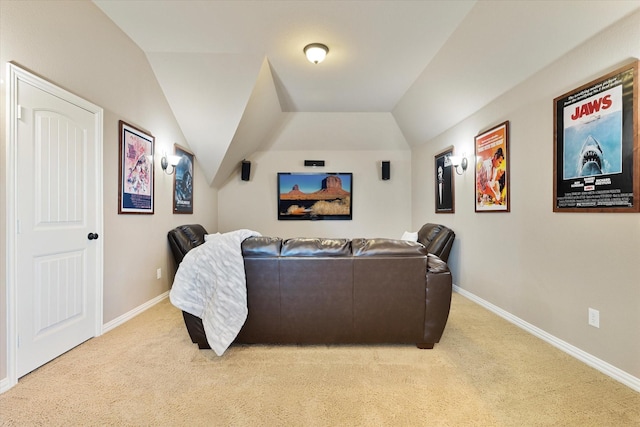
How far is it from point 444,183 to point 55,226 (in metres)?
4.58

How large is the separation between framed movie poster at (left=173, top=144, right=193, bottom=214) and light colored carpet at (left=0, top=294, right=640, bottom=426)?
2093 mm

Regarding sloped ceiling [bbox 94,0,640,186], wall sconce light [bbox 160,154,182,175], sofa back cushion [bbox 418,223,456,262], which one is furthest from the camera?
sofa back cushion [bbox 418,223,456,262]

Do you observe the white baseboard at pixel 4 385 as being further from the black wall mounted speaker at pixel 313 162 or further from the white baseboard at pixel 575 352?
the black wall mounted speaker at pixel 313 162

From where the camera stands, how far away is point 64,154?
233 cm

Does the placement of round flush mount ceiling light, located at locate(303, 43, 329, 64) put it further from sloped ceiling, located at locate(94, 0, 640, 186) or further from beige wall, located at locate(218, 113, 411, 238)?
beige wall, located at locate(218, 113, 411, 238)

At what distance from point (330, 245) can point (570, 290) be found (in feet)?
6.27

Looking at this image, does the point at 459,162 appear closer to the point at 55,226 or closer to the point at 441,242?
the point at 441,242

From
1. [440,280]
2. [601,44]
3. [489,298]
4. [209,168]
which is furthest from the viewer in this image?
[209,168]

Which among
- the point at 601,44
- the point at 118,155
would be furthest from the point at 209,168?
the point at 601,44

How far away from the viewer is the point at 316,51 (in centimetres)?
319

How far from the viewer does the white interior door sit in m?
2.00

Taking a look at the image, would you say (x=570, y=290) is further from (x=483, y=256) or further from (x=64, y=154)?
(x=64, y=154)

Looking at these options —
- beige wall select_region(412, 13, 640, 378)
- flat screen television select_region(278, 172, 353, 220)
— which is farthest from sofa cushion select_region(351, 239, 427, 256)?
flat screen television select_region(278, 172, 353, 220)

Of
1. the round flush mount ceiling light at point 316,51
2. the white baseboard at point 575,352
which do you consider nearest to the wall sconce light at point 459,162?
the white baseboard at point 575,352
